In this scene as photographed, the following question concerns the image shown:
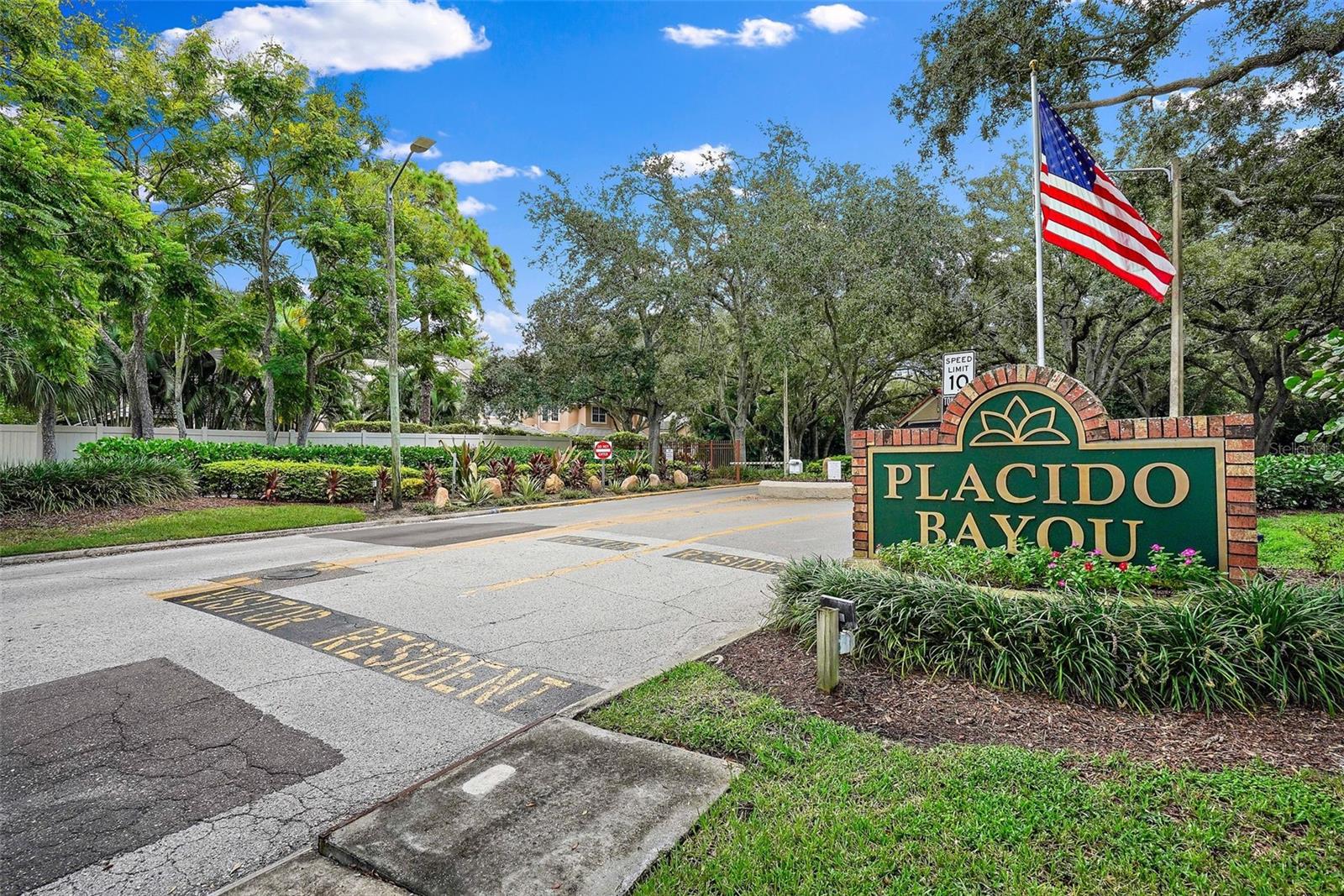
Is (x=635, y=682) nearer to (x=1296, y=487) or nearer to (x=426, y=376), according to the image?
(x=1296, y=487)

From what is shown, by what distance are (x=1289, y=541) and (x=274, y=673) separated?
1138 cm

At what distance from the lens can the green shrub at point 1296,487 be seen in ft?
40.2

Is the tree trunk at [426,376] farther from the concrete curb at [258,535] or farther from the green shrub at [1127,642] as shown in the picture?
the green shrub at [1127,642]

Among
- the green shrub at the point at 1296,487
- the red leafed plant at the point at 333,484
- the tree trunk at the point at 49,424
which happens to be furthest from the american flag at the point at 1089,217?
the tree trunk at the point at 49,424

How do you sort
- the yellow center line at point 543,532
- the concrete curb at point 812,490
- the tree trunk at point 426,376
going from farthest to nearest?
1. the tree trunk at point 426,376
2. the concrete curb at point 812,490
3. the yellow center line at point 543,532

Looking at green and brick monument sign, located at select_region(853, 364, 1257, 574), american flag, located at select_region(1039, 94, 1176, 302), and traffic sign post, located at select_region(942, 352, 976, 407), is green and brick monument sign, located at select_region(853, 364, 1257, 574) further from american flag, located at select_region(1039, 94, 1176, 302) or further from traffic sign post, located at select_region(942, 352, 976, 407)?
traffic sign post, located at select_region(942, 352, 976, 407)

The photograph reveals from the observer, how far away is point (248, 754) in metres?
3.51

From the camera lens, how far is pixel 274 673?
471 cm

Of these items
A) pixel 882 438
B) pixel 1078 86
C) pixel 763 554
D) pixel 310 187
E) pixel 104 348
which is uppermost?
pixel 310 187

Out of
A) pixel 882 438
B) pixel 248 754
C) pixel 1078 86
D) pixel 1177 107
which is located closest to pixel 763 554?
pixel 882 438

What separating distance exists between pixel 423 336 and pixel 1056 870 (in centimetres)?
2406

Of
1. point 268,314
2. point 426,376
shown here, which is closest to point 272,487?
point 268,314

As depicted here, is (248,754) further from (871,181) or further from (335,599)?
(871,181)

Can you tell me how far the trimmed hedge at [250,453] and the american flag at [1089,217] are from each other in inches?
628
